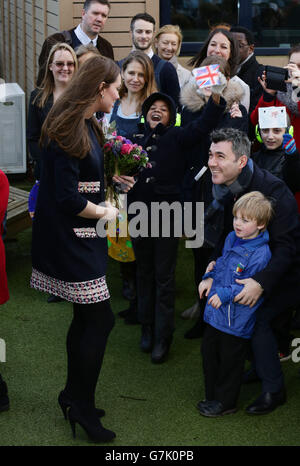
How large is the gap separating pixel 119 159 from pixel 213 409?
56.4 inches

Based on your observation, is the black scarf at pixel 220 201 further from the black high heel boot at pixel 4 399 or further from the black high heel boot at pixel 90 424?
the black high heel boot at pixel 4 399

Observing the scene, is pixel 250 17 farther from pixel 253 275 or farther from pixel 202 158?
pixel 253 275

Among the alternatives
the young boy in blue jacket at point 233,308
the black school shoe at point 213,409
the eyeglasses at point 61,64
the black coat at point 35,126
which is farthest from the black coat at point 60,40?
the black school shoe at point 213,409

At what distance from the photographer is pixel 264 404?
4043mm

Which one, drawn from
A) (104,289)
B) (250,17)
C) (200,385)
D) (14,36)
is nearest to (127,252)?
(200,385)

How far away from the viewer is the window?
25.8ft

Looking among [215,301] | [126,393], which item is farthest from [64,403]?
[215,301]

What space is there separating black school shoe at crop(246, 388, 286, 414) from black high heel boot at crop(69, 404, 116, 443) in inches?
31.6

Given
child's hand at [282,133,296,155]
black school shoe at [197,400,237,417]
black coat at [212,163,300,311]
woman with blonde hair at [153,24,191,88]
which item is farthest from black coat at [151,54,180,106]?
black school shoe at [197,400,237,417]

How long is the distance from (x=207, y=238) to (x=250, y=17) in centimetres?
410

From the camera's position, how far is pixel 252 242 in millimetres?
3953

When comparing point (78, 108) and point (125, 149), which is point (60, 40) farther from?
point (78, 108)

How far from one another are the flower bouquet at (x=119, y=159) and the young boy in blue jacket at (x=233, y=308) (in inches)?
23.3

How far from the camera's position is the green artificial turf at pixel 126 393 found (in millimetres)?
3830
